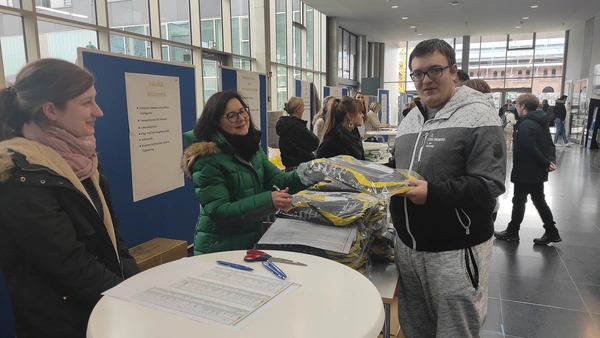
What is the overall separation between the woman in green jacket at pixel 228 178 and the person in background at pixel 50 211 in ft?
1.44

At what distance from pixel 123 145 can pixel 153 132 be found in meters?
0.26

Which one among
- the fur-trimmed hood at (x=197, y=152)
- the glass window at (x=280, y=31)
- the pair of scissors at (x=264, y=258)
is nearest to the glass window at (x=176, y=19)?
the glass window at (x=280, y=31)

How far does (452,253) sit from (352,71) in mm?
15752

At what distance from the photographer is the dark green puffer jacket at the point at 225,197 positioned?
1.65 metres

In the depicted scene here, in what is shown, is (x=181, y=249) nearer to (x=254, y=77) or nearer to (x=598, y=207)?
(x=254, y=77)

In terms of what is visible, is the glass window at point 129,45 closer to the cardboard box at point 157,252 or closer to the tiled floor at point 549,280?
the cardboard box at point 157,252

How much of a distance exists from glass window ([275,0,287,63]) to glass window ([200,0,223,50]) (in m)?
2.32

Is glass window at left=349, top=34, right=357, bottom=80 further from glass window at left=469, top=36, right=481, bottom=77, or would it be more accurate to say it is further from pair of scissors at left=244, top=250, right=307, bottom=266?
pair of scissors at left=244, top=250, right=307, bottom=266

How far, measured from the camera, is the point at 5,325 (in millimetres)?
2139

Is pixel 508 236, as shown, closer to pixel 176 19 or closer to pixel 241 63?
pixel 176 19

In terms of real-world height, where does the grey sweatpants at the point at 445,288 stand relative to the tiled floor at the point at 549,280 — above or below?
above

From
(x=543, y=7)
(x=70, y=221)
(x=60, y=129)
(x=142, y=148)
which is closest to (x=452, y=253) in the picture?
(x=70, y=221)

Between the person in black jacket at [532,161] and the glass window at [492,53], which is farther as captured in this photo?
the glass window at [492,53]

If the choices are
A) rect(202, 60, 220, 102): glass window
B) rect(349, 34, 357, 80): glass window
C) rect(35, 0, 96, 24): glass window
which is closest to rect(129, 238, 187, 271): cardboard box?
rect(35, 0, 96, 24): glass window
